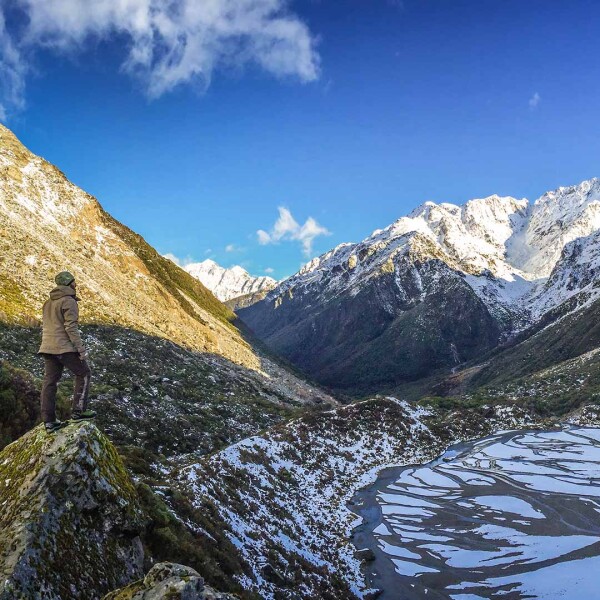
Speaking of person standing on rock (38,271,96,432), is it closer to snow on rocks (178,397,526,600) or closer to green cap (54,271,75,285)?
green cap (54,271,75,285)

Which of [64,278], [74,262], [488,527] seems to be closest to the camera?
[64,278]

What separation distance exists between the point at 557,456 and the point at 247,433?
33.2 metres

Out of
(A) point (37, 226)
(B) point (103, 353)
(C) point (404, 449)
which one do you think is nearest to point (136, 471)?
(B) point (103, 353)

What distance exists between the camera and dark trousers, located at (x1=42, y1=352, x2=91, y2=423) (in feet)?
34.7

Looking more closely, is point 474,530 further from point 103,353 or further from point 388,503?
point 103,353

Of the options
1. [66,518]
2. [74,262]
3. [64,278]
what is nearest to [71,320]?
[64,278]

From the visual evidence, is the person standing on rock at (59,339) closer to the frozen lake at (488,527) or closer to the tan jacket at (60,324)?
the tan jacket at (60,324)

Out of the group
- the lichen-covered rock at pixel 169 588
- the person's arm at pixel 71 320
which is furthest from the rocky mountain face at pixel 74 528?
the person's arm at pixel 71 320

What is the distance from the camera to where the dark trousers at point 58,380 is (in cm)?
1056

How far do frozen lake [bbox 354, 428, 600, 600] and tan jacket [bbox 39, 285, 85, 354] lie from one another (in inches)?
788

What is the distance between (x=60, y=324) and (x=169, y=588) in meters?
6.45

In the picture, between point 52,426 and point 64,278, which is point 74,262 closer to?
point 64,278

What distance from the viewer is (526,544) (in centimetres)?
2647

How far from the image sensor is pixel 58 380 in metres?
10.7
